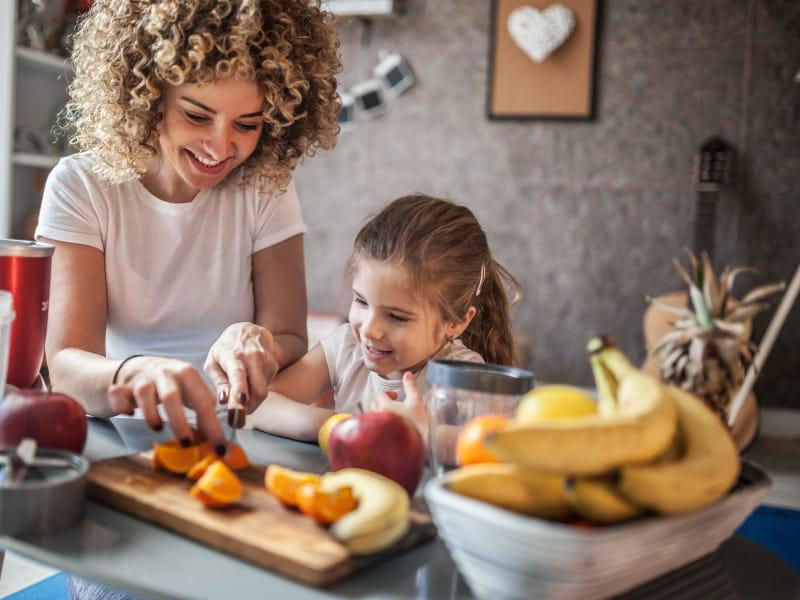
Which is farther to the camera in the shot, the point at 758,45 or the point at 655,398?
the point at 758,45

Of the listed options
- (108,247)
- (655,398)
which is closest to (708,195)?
(108,247)

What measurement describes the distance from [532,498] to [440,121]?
3.82 meters

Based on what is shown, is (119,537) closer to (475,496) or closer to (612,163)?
(475,496)

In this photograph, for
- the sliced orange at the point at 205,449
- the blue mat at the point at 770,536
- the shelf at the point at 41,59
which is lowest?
the blue mat at the point at 770,536

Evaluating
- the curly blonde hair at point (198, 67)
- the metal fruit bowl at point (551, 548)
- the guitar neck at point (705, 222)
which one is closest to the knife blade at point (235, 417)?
the metal fruit bowl at point (551, 548)

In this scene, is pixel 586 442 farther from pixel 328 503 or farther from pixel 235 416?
pixel 235 416

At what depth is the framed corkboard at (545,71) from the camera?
3.98m

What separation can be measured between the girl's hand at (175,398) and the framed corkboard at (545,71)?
341cm

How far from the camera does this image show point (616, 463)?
0.63 metres

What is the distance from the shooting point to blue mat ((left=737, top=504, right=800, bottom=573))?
1973 mm

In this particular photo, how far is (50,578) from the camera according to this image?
7.05ft

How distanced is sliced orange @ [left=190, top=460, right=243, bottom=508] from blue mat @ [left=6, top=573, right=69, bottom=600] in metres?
1.45

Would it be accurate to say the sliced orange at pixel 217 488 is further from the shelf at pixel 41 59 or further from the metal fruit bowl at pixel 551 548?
the shelf at pixel 41 59

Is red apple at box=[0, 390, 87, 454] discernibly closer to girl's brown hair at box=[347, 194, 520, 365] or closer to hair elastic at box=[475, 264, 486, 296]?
girl's brown hair at box=[347, 194, 520, 365]
